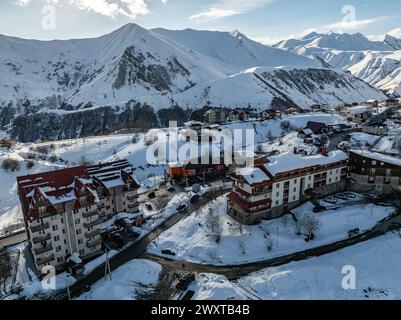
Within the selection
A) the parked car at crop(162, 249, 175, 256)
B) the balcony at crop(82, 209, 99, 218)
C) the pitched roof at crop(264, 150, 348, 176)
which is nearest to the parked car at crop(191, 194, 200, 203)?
the pitched roof at crop(264, 150, 348, 176)

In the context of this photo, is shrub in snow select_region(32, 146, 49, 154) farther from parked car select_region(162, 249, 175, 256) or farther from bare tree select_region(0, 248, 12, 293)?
parked car select_region(162, 249, 175, 256)

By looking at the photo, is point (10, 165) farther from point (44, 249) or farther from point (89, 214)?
point (44, 249)

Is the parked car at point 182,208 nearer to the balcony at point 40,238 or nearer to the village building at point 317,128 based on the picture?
the balcony at point 40,238

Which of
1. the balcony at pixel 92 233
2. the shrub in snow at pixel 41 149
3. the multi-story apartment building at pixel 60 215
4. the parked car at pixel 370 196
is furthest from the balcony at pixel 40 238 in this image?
the shrub in snow at pixel 41 149

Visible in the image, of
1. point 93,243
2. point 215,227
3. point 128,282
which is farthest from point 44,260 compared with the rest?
point 215,227

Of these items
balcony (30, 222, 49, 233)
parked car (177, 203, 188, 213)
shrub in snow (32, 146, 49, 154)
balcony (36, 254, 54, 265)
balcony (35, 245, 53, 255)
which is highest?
balcony (30, 222, 49, 233)
